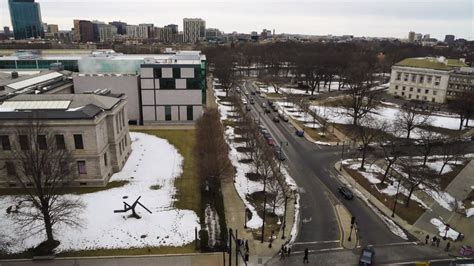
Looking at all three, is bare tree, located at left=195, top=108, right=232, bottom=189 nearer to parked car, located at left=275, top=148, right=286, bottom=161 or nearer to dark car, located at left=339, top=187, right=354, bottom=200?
parked car, located at left=275, top=148, right=286, bottom=161

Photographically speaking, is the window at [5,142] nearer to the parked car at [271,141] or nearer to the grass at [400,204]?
the parked car at [271,141]

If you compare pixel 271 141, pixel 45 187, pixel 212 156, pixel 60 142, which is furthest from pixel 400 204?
pixel 60 142

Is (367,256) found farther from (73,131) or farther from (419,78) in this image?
(419,78)

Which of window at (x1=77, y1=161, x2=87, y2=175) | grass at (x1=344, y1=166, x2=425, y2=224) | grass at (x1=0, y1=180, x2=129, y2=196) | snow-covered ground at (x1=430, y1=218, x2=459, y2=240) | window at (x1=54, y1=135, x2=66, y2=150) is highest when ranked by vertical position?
window at (x1=54, y1=135, x2=66, y2=150)

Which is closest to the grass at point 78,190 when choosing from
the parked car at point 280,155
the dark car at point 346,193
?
the parked car at point 280,155

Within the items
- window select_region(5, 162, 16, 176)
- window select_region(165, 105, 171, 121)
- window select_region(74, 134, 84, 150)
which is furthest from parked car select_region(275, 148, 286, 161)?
window select_region(5, 162, 16, 176)

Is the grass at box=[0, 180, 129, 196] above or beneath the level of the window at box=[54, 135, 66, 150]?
beneath
